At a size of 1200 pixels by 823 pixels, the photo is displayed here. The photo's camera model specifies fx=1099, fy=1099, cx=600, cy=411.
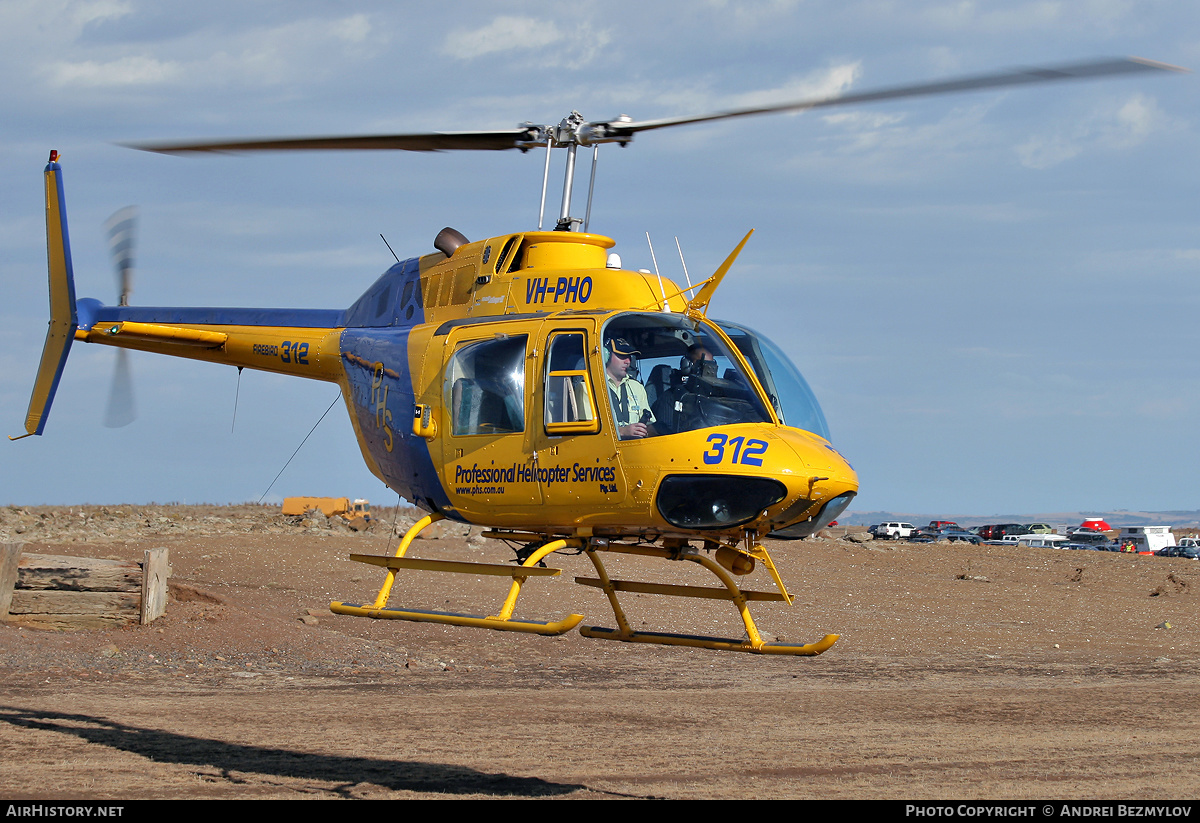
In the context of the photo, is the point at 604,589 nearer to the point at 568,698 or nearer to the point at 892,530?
the point at 568,698

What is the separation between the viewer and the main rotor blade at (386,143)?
9586 millimetres

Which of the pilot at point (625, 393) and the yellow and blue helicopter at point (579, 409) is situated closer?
the yellow and blue helicopter at point (579, 409)

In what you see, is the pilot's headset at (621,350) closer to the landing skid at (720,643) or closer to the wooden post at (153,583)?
the landing skid at (720,643)

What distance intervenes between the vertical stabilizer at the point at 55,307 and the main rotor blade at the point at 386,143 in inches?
233

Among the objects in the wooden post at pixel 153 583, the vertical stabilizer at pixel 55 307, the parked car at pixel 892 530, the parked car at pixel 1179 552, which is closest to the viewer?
the vertical stabilizer at pixel 55 307

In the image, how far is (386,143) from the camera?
9.73 meters

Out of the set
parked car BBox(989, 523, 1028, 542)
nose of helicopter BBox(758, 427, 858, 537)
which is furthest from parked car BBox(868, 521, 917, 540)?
nose of helicopter BBox(758, 427, 858, 537)

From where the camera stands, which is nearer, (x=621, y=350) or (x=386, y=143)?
(x=621, y=350)

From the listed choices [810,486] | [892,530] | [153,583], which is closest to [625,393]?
[810,486]

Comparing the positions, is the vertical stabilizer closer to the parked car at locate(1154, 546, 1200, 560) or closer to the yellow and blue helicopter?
the yellow and blue helicopter

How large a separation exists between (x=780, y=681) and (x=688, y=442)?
9942 mm

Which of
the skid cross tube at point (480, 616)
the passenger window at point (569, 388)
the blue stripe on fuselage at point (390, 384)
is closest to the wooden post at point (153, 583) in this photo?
the blue stripe on fuselage at point (390, 384)

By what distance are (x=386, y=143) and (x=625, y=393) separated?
3313mm
